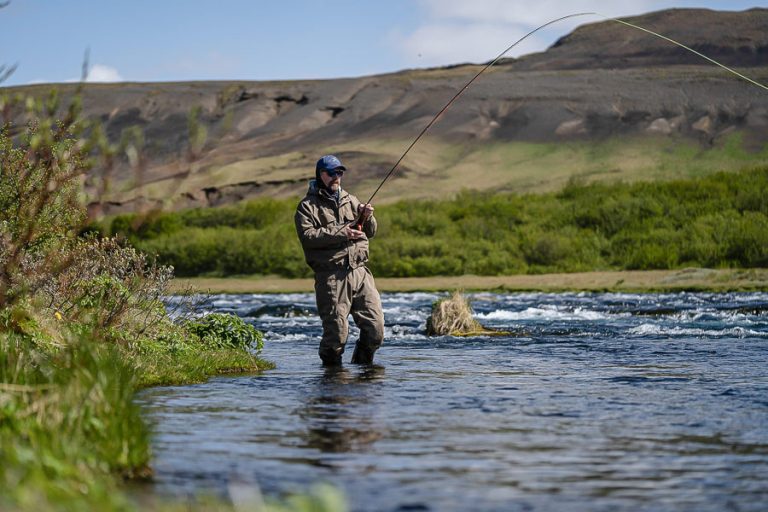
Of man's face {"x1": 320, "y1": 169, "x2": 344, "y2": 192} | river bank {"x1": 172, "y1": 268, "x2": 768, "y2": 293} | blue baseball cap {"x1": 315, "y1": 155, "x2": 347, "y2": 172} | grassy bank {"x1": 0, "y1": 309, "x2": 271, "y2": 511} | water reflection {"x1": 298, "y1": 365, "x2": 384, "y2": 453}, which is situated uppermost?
blue baseball cap {"x1": 315, "y1": 155, "x2": 347, "y2": 172}

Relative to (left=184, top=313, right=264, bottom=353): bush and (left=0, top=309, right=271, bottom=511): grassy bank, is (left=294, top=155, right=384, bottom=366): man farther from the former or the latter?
(left=0, top=309, right=271, bottom=511): grassy bank

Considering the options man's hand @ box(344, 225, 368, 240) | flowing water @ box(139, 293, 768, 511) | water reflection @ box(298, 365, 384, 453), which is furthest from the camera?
man's hand @ box(344, 225, 368, 240)

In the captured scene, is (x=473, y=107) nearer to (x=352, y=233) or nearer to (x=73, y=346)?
(x=352, y=233)

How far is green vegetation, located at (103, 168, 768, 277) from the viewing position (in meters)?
36.8

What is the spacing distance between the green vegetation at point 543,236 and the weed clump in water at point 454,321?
18.5 meters

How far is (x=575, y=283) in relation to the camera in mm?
32531

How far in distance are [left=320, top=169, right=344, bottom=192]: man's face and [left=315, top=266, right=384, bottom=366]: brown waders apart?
0.77 metres

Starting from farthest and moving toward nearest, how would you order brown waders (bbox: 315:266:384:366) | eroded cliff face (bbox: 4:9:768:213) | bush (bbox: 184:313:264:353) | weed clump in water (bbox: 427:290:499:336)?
1. eroded cliff face (bbox: 4:9:768:213)
2. weed clump in water (bbox: 427:290:499:336)
3. bush (bbox: 184:313:264:353)
4. brown waders (bbox: 315:266:384:366)

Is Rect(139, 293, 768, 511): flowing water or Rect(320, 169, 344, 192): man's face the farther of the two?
Rect(320, 169, 344, 192): man's face

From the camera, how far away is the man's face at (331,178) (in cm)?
1130

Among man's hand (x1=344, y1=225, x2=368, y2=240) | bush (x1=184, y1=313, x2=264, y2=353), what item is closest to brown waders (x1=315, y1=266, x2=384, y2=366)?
man's hand (x1=344, y1=225, x2=368, y2=240)

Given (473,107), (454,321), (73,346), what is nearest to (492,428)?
(73,346)

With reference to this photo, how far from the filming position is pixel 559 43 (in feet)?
414

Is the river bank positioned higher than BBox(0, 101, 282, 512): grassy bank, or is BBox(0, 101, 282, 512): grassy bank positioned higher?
BBox(0, 101, 282, 512): grassy bank
